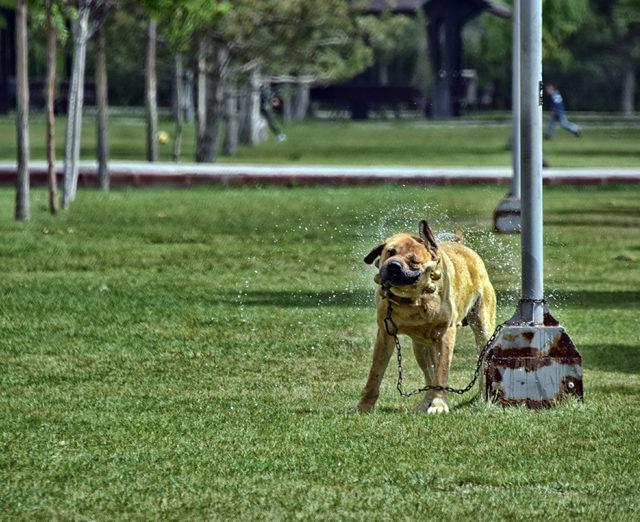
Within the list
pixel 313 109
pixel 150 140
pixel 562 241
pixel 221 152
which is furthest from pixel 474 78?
pixel 562 241

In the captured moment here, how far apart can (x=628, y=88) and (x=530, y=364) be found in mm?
76129

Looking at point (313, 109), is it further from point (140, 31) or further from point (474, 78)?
point (140, 31)

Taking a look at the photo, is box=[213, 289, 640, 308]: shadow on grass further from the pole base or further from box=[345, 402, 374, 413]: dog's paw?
the pole base

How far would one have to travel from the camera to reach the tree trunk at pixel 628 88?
83.8 meters

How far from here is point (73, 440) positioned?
28.9 feet

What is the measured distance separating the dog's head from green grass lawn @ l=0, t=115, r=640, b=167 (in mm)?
29740

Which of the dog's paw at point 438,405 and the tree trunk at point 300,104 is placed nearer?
the dog's paw at point 438,405

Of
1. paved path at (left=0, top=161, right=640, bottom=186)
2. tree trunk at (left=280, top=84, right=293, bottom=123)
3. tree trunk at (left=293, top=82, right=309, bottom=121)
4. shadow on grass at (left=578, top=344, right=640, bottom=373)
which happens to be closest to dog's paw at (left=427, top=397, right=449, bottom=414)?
shadow on grass at (left=578, top=344, right=640, bottom=373)

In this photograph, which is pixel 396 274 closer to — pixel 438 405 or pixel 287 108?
pixel 438 405

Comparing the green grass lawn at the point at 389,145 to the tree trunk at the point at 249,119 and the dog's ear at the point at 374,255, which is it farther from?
the dog's ear at the point at 374,255

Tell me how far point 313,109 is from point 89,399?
7468 centimetres

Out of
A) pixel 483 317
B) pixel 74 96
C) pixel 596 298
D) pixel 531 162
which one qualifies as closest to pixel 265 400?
pixel 483 317

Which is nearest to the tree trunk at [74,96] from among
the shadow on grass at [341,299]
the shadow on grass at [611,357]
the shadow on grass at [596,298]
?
the shadow on grass at [341,299]

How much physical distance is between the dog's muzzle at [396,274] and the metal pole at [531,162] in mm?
1022
